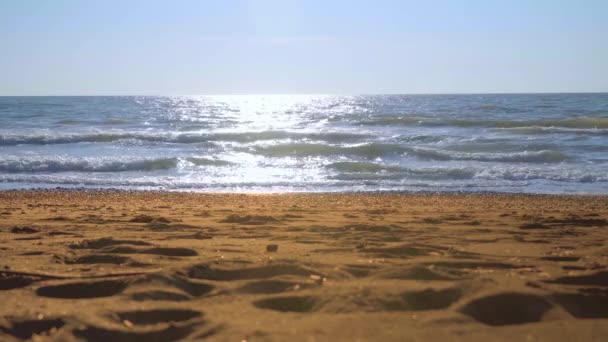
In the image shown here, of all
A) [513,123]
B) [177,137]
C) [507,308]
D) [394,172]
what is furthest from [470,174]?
[513,123]

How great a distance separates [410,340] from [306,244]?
2.15 metres

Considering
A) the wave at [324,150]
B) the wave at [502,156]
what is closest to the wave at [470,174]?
the wave at [502,156]

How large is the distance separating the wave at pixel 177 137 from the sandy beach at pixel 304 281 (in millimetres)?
17524

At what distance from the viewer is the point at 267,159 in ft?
58.0

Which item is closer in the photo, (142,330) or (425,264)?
(142,330)

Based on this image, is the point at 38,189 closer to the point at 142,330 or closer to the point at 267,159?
the point at 267,159

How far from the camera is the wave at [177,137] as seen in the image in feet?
72.9

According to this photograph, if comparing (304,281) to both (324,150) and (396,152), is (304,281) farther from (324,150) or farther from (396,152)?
(324,150)

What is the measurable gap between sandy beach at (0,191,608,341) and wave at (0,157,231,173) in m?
10.0

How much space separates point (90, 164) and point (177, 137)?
26.9 ft

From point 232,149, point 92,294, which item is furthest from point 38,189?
point 92,294

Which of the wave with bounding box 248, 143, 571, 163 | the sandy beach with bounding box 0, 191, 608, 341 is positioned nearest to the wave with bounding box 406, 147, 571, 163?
the wave with bounding box 248, 143, 571, 163

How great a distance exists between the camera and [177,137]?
78.1 feet

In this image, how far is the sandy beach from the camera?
2.55m
